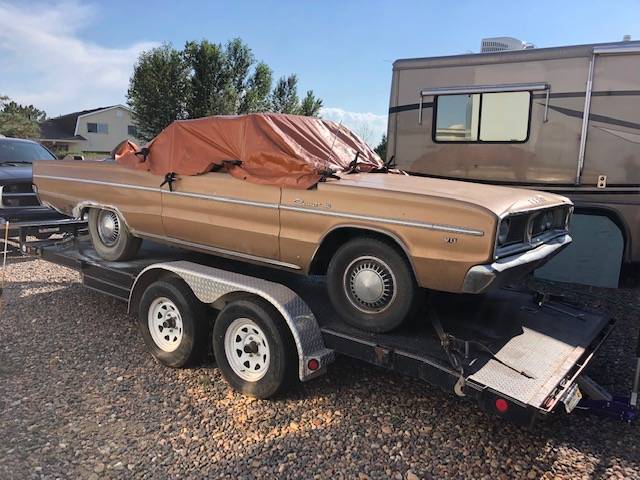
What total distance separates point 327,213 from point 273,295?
2.22ft

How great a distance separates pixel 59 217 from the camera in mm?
8406

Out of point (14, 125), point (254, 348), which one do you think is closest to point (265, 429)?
point (254, 348)

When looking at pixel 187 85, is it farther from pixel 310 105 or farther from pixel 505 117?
pixel 505 117

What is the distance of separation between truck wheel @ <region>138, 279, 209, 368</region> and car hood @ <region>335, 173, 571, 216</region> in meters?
1.55

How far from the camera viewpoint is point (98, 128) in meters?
46.5

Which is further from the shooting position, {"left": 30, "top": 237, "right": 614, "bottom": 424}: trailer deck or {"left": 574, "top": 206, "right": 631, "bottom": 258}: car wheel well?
{"left": 574, "top": 206, "right": 631, "bottom": 258}: car wheel well

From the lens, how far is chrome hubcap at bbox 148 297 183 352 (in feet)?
13.9

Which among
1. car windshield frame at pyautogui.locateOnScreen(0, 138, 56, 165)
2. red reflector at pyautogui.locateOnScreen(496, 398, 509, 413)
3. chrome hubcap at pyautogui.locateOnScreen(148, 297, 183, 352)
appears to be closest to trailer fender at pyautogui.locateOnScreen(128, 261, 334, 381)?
chrome hubcap at pyautogui.locateOnScreen(148, 297, 183, 352)

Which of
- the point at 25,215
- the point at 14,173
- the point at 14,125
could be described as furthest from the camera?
the point at 14,125

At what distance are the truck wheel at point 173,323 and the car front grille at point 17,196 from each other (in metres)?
4.97

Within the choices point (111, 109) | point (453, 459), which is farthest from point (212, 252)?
point (111, 109)

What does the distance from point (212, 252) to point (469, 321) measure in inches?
85.4

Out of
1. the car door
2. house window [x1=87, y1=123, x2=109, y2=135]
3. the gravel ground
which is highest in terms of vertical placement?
house window [x1=87, y1=123, x2=109, y2=135]

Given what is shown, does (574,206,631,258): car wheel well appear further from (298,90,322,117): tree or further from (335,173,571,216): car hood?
(298,90,322,117): tree
